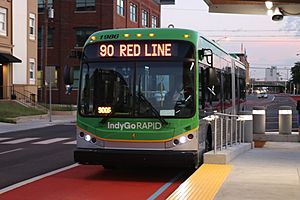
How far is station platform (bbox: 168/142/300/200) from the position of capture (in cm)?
759

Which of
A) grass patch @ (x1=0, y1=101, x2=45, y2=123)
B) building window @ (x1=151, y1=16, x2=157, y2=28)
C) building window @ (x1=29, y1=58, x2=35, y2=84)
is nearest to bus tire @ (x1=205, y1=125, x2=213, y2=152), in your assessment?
grass patch @ (x1=0, y1=101, x2=45, y2=123)

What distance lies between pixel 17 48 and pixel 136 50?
32.5m

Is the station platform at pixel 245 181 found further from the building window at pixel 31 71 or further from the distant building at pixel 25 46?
the building window at pixel 31 71

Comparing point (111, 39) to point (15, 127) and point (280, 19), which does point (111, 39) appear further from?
point (15, 127)

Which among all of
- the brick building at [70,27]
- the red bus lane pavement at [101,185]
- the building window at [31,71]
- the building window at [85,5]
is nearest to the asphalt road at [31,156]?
the red bus lane pavement at [101,185]

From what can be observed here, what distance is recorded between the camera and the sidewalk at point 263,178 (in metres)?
7.66

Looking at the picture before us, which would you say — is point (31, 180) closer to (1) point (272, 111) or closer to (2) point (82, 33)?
(1) point (272, 111)

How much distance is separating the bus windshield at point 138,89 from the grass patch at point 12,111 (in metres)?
22.2

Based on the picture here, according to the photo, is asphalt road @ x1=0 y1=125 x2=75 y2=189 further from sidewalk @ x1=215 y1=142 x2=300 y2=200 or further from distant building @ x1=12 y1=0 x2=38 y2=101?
distant building @ x1=12 y1=0 x2=38 y2=101

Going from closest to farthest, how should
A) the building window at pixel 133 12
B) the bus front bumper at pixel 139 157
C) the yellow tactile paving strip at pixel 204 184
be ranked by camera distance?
the yellow tactile paving strip at pixel 204 184, the bus front bumper at pixel 139 157, the building window at pixel 133 12

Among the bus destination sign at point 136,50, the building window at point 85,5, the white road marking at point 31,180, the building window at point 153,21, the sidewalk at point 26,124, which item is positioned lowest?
the sidewalk at point 26,124

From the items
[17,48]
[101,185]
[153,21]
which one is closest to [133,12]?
[153,21]

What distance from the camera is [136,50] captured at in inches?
422

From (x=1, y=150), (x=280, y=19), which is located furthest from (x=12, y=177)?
(x=280, y=19)
